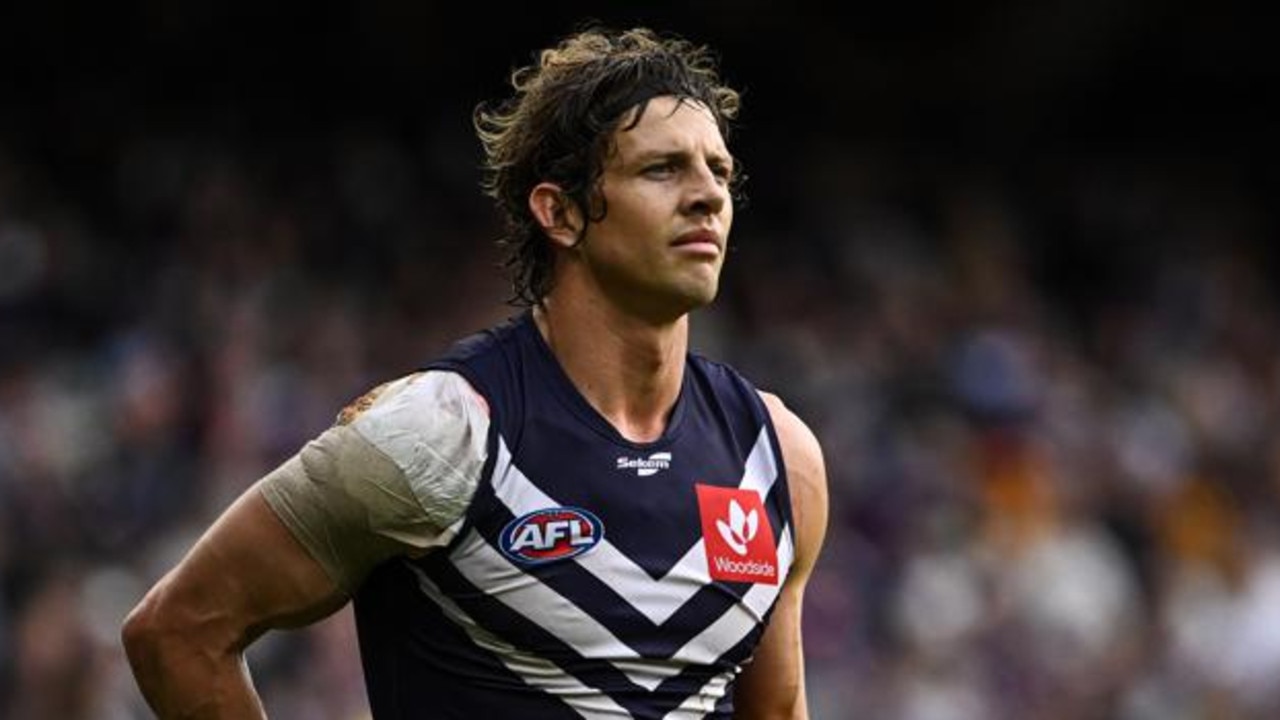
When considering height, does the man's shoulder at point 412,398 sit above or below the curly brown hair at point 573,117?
below

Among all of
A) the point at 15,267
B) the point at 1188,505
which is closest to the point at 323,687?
the point at 15,267

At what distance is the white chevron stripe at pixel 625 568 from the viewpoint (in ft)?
15.6

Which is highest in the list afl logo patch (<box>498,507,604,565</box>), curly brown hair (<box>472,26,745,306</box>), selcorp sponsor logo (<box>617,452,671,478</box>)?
curly brown hair (<box>472,26,745,306</box>)

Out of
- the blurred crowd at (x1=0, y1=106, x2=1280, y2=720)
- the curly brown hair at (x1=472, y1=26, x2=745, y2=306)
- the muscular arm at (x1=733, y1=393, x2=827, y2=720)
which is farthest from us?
the blurred crowd at (x1=0, y1=106, x2=1280, y2=720)

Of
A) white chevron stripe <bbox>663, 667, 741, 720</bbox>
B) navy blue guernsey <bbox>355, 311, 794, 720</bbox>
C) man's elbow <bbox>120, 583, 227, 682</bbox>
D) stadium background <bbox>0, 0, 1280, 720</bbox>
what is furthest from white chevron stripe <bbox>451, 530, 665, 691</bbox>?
stadium background <bbox>0, 0, 1280, 720</bbox>

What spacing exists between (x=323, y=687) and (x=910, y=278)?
5708mm

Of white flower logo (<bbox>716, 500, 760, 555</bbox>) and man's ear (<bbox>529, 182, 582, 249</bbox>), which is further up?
man's ear (<bbox>529, 182, 582, 249</bbox>)

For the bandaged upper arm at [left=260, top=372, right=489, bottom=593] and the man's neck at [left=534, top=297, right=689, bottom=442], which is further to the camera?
the man's neck at [left=534, top=297, right=689, bottom=442]

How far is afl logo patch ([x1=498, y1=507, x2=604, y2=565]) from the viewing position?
4734 mm

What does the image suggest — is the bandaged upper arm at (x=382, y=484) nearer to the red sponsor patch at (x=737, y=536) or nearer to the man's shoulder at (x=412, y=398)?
the man's shoulder at (x=412, y=398)

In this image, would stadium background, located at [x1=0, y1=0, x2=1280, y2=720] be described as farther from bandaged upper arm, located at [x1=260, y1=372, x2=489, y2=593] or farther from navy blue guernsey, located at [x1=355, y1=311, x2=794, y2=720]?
bandaged upper arm, located at [x1=260, y1=372, x2=489, y2=593]

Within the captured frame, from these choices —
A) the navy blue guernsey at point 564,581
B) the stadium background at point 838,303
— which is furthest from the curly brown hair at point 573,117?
the stadium background at point 838,303

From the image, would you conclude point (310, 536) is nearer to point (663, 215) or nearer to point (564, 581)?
point (564, 581)

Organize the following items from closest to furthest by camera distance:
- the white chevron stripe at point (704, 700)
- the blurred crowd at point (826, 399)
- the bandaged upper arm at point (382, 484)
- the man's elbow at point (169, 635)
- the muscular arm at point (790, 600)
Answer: the bandaged upper arm at point (382, 484), the man's elbow at point (169, 635), the white chevron stripe at point (704, 700), the muscular arm at point (790, 600), the blurred crowd at point (826, 399)
